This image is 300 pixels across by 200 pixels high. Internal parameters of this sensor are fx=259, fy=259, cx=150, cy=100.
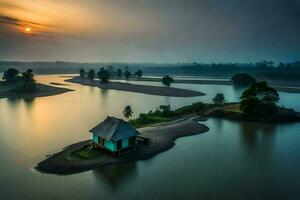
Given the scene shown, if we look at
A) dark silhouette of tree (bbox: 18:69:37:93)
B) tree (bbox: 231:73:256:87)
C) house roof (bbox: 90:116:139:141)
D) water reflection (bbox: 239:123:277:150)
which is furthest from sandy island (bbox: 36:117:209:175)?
tree (bbox: 231:73:256:87)

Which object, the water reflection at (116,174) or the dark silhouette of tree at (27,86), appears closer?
the water reflection at (116,174)

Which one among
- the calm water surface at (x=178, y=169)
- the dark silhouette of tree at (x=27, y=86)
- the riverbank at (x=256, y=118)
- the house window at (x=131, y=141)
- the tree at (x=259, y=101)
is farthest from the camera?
the dark silhouette of tree at (x=27, y=86)

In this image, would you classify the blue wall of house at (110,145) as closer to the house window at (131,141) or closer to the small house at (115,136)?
the small house at (115,136)

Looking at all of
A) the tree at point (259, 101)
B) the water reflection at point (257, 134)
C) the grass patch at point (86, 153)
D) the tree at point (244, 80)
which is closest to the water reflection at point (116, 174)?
the grass patch at point (86, 153)

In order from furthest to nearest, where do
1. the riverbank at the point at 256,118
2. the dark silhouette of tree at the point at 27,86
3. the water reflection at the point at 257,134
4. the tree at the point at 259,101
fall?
the dark silhouette of tree at the point at 27,86, the tree at the point at 259,101, the riverbank at the point at 256,118, the water reflection at the point at 257,134

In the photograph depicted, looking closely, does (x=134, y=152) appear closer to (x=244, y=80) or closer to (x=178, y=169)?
(x=178, y=169)

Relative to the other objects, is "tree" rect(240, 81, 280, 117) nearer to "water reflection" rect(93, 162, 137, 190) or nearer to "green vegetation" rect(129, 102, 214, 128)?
"green vegetation" rect(129, 102, 214, 128)

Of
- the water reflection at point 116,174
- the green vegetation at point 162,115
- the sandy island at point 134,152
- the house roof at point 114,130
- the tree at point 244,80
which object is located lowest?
the water reflection at point 116,174
